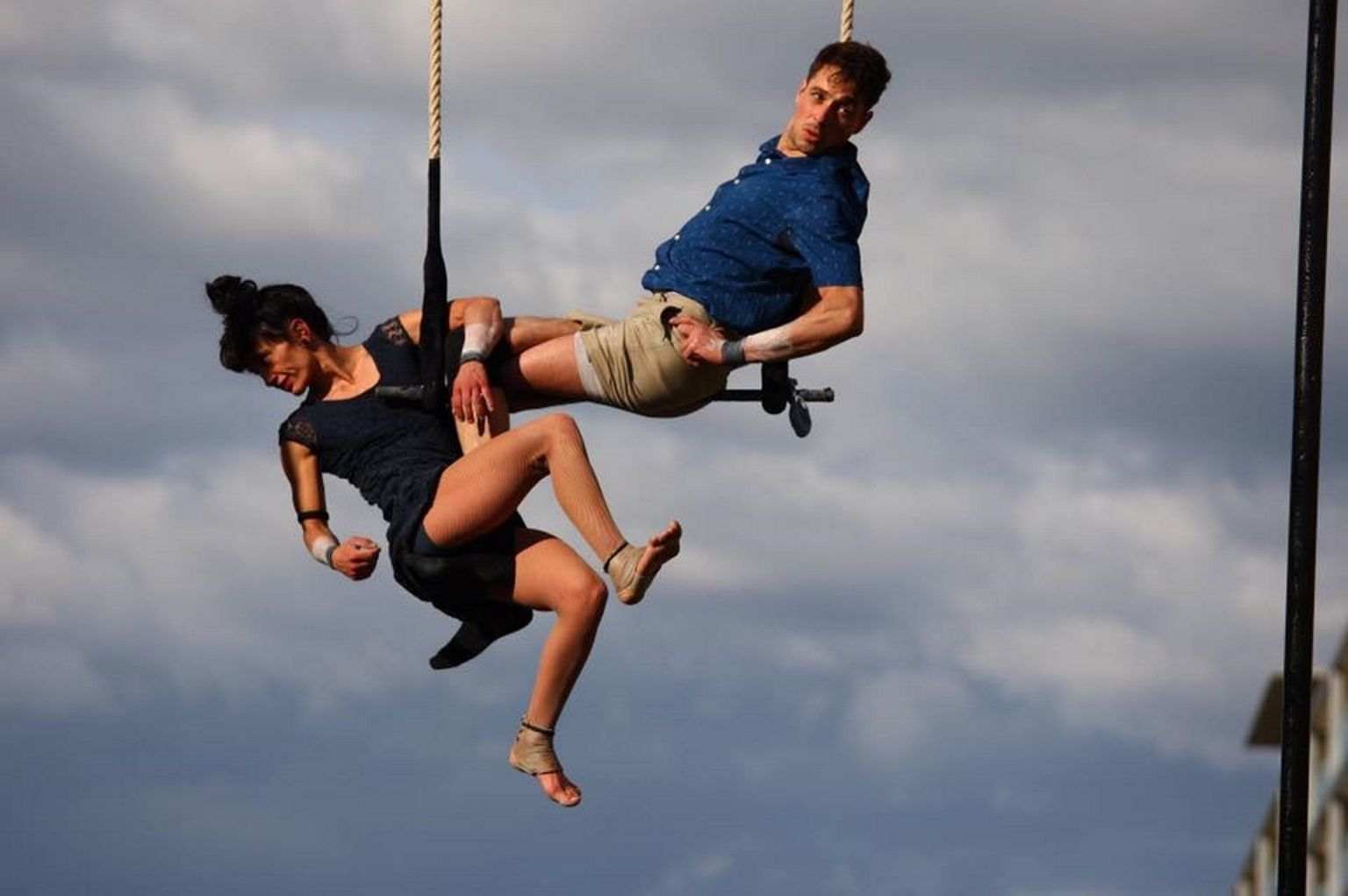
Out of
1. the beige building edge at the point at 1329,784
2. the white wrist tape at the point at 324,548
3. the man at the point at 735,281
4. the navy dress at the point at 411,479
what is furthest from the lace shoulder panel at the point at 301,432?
the beige building edge at the point at 1329,784

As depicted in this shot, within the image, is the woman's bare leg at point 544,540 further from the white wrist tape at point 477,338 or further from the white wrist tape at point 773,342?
the white wrist tape at point 773,342

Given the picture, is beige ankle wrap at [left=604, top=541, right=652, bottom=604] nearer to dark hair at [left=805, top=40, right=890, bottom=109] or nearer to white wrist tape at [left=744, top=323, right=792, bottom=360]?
white wrist tape at [left=744, top=323, right=792, bottom=360]

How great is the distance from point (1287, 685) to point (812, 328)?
2.12m

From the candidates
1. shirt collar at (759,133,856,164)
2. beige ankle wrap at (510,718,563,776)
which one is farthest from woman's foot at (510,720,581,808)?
shirt collar at (759,133,856,164)

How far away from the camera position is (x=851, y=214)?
35.5 feet

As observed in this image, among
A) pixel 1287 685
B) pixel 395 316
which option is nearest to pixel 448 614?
pixel 395 316

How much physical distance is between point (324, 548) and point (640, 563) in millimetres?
1348

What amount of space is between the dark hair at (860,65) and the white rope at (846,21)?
0.04 metres

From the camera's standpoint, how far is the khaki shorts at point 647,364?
1084 centimetres

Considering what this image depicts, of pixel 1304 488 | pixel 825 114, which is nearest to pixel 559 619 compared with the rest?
pixel 825 114

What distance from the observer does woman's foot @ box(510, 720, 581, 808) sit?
1055cm

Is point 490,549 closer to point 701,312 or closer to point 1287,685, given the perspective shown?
point 701,312

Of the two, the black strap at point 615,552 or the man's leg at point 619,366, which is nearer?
the black strap at point 615,552

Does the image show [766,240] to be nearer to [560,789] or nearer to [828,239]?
[828,239]
